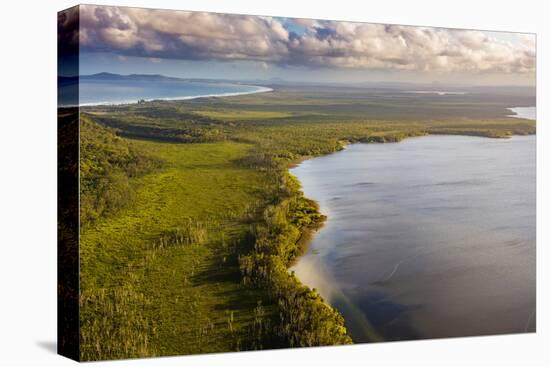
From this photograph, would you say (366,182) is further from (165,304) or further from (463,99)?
(165,304)

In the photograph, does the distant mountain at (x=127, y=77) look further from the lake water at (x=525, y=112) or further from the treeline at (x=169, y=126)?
the lake water at (x=525, y=112)

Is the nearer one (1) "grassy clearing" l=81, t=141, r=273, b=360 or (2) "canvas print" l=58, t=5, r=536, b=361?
(1) "grassy clearing" l=81, t=141, r=273, b=360

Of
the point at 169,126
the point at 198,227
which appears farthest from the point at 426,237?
the point at 169,126

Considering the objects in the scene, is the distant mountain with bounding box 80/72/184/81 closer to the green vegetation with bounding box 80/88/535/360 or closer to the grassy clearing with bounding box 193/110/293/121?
the green vegetation with bounding box 80/88/535/360

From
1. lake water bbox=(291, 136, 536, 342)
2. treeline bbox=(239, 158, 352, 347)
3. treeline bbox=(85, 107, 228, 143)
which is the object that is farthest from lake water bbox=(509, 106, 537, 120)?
treeline bbox=(85, 107, 228, 143)

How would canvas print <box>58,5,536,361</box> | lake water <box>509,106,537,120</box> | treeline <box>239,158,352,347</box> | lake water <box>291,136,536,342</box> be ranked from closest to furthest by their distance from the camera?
canvas print <box>58,5,536,361</box> < treeline <box>239,158,352,347</box> < lake water <box>291,136,536,342</box> < lake water <box>509,106,537,120</box>

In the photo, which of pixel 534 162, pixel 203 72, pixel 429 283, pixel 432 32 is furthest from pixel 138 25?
pixel 534 162

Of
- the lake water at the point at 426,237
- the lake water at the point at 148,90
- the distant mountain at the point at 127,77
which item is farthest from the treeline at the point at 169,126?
the lake water at the point at 426,237
